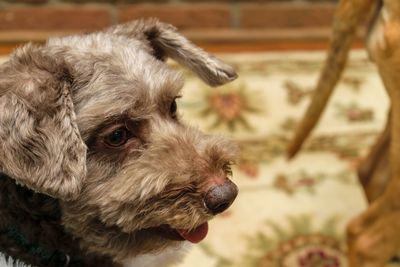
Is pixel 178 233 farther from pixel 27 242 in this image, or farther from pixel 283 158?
pixel 283 158

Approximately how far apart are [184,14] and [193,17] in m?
0.04

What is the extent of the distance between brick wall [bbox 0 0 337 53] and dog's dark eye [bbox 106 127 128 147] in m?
1.52

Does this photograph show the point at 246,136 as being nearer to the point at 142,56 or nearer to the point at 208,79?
the point at 208,79

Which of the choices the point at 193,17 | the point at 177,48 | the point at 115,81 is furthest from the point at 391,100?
the point at 193,17

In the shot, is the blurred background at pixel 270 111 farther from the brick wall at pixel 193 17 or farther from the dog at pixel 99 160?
the dog at pixel 99 160

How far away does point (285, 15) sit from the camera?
264 centimetres

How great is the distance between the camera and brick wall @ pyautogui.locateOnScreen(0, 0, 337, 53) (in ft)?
8.07

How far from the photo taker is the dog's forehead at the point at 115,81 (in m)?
1.00

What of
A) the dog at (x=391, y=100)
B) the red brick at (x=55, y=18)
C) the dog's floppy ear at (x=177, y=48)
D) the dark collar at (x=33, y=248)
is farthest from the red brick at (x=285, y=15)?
the dark collar at (x=33, y=248)

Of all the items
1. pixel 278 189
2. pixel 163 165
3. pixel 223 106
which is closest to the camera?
pixel 163 165

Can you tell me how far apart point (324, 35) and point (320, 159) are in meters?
0.84

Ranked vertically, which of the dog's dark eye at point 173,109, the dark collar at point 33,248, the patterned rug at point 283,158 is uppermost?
the dog's dark eye at point 173,109

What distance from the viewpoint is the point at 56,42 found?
1.11 meters

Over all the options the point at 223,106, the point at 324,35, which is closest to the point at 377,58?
the point at 223,106
